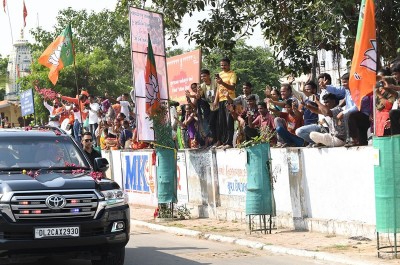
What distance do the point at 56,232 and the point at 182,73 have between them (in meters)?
20.7

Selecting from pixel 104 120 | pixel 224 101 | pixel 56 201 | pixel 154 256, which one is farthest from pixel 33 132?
pixel 104 120

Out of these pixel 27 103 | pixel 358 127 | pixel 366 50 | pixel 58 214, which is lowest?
pixel 58 214

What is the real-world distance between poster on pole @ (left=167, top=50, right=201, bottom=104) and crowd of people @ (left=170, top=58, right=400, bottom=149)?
26.2ft

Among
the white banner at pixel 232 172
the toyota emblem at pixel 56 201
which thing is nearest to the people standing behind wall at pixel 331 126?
the white banner at pixel 232 172

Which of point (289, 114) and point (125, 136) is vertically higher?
point (289, 114)

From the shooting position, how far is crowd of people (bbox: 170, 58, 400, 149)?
44.0 feet

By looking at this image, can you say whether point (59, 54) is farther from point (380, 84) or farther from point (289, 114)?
point (380, 84)

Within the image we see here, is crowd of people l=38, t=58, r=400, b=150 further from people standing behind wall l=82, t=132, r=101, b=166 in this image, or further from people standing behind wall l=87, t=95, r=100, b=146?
people standing behind wall l=87, t=95, r=100, b=146

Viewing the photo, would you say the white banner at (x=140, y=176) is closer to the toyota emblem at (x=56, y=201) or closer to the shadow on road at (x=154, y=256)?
the shadow on road at (x=154, y=256)

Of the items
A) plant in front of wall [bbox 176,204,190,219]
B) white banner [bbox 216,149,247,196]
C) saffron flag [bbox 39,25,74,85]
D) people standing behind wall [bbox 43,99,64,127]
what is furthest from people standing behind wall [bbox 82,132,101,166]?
people standing behind wall [bbox 43,99,64,127]

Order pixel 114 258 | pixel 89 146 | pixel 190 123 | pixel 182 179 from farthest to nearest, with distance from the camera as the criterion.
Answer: pixel 190 123 < pixel 182 179 < pixel 89 146 < pixel 114 258

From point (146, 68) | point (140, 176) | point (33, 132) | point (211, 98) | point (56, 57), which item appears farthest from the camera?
point (56, 57)

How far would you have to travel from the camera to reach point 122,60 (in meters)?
79.4

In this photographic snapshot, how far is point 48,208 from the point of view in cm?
1033
